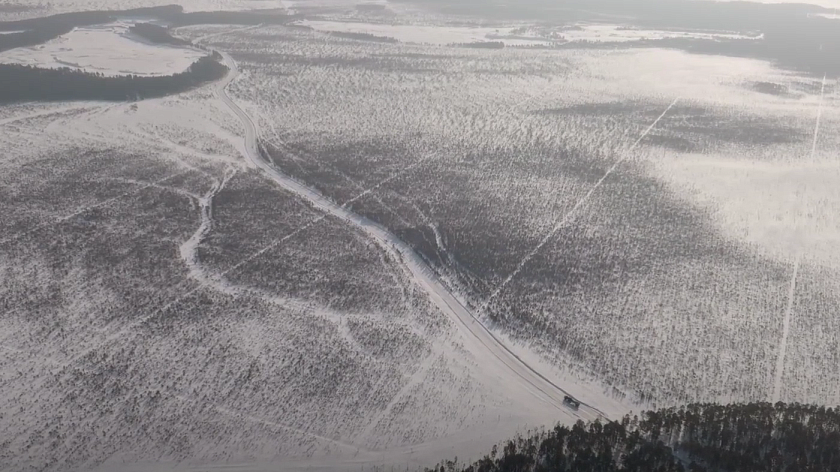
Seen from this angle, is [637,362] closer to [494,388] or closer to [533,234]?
[494,388]

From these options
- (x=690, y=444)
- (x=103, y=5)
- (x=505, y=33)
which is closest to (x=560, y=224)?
(x=690, y=444)

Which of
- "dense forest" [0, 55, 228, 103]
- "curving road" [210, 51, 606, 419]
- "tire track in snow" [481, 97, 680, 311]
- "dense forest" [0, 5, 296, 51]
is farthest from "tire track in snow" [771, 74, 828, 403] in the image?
"dense forest" [0, 5, 296, 51]

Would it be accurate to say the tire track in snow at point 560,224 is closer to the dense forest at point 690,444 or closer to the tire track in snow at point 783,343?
the dense forest at point 690,444

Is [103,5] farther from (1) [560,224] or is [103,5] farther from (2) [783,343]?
(2) [783,343]

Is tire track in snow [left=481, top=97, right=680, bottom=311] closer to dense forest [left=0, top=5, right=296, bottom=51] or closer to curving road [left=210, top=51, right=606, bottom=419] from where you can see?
curving road [left=210, top=51, right=606, bottom=419]

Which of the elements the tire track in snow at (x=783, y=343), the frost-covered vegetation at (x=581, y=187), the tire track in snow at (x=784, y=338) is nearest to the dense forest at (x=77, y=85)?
the frost-covered vegetation at (x=581, y=187)

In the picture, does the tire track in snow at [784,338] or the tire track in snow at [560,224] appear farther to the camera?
the tire track in snow at [560,224]

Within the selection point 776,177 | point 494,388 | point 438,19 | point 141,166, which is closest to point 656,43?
point 438,19
